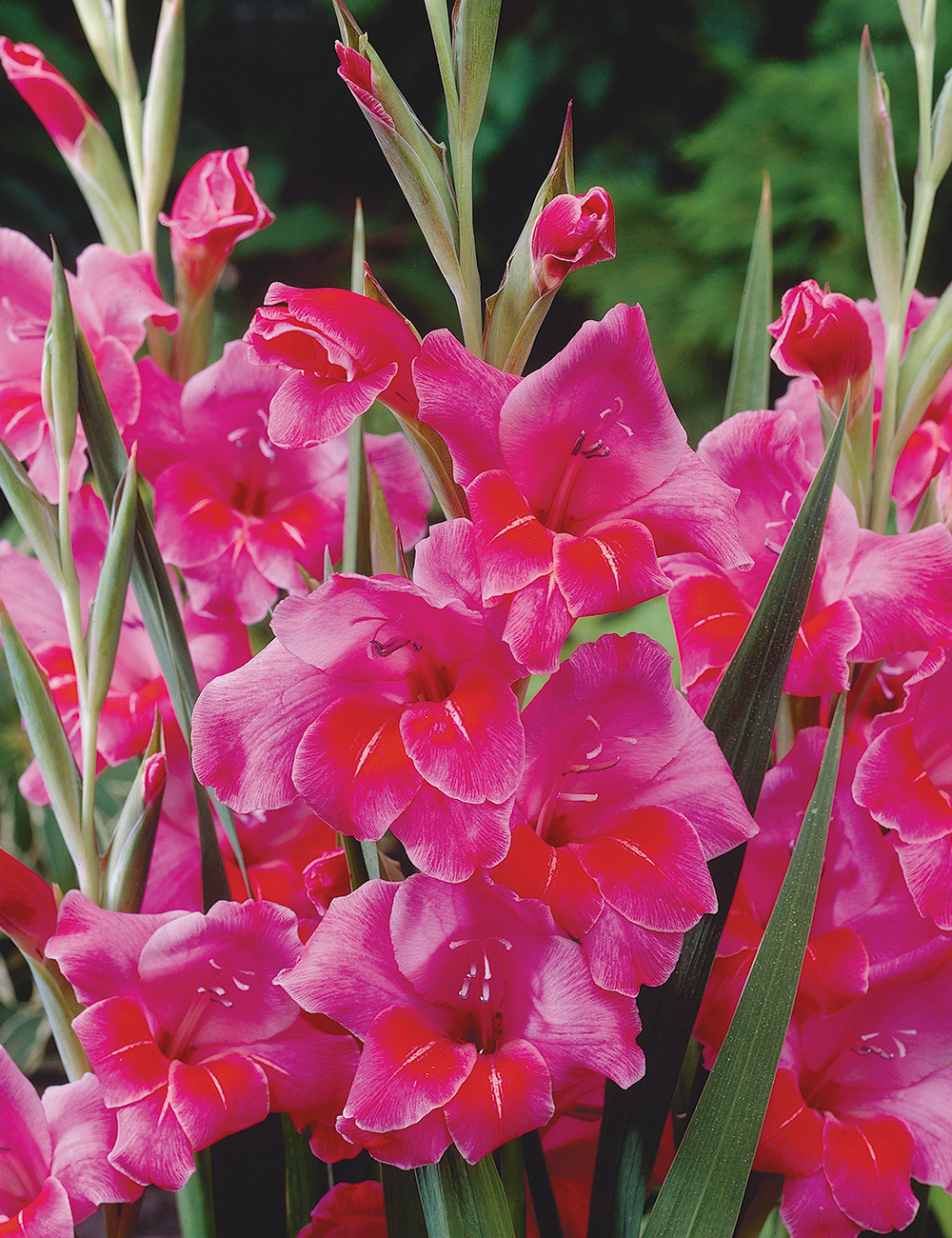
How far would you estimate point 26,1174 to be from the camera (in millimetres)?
423

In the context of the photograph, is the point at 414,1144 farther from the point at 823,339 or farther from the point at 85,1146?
the point at 823,339

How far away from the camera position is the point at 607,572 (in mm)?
330

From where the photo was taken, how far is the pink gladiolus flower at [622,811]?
348 millimetres

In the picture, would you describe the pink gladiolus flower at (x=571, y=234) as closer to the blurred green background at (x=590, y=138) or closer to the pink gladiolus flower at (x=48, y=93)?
the pink gladiolus flower at (x=48, y=93)

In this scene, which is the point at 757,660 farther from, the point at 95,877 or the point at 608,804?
the point at 95,877

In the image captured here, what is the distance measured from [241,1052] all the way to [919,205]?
A: 49 cm

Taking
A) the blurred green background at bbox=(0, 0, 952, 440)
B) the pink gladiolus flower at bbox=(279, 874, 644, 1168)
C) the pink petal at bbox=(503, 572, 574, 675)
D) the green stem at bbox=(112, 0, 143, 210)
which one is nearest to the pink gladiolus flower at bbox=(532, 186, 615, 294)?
the pink petal at bbox=(503, 572, 574, 675)

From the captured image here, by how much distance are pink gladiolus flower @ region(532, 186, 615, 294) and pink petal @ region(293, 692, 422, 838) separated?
0.54ft

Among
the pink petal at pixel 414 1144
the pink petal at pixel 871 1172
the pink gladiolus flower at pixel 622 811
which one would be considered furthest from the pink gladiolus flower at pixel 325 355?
the pink petal at pixel 871 1172

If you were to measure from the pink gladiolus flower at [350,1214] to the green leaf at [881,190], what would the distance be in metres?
0.46

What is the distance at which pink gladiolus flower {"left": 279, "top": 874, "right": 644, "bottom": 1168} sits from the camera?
333mm

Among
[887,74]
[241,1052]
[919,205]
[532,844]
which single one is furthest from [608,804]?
[887,74]

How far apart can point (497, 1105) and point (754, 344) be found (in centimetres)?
45

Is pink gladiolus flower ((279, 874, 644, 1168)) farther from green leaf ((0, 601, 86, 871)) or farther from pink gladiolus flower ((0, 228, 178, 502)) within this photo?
pink gladiolus flower ((0, 228, 178, 502))
